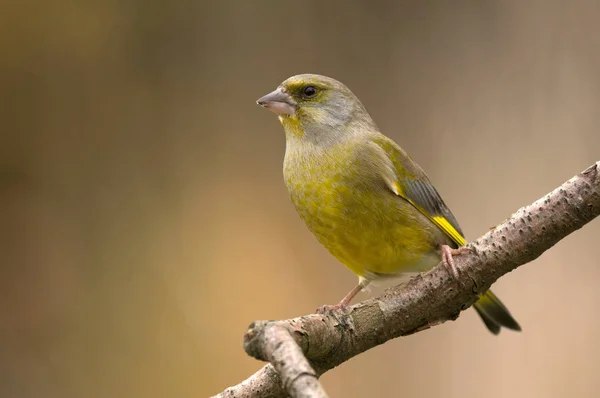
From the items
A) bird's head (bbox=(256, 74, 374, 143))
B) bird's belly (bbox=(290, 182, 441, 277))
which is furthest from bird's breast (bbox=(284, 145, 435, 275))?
bird's head (bbox=(256, 74, 374, 143))

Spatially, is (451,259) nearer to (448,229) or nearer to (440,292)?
(440,292)

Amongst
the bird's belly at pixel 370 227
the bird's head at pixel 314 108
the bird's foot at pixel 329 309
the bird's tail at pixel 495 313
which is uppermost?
the bird's head at pixel 314 108

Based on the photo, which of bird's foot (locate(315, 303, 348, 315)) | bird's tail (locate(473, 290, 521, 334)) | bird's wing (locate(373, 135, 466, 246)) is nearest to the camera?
bird's foot (locate(315, 303, 348, 315))

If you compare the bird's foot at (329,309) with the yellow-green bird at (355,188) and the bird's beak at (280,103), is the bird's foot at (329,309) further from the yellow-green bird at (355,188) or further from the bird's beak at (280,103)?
the bird's beak at (280,103)

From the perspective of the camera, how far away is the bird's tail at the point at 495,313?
2.23 meters

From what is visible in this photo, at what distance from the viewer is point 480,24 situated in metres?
3.56

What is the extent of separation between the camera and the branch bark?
138cm

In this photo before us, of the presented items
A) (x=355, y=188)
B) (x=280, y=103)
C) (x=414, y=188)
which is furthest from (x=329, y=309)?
(x=280, y=103)

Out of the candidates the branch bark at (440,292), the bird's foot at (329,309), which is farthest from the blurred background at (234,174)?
the branch bark at (440,292)

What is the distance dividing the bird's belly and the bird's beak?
25 cm

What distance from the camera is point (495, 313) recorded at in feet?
7.43

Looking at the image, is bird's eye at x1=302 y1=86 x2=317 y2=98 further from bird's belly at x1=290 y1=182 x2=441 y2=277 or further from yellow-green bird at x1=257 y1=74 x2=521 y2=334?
bird's belly at x1=290 y1=182 x2=441 y2=277

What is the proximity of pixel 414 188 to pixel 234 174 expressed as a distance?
1.66 meters

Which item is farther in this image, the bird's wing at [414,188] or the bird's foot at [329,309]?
the bird's wing at [414,188]
